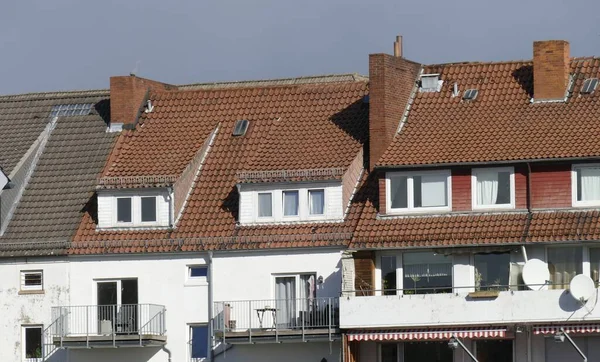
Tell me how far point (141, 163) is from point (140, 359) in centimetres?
709

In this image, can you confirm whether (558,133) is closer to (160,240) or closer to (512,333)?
(512,333)

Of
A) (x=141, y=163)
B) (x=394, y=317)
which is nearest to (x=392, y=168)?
(x=394, y=317)

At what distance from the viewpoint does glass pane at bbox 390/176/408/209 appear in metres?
67.1

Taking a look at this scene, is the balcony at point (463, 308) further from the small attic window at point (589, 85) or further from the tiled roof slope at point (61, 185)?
the tiled roof slope at point (61, 185)

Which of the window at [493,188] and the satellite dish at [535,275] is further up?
the window at [493,188]

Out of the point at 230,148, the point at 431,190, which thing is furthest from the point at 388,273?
the point at 230,148

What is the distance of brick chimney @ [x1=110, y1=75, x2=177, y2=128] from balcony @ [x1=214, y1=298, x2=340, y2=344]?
9.53 m

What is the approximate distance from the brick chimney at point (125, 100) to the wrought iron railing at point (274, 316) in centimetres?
953

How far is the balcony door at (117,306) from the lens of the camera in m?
68.9

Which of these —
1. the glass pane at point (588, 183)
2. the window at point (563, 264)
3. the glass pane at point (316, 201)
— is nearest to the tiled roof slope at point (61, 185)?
the glass pane at point (316, 201)

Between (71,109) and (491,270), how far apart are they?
19438mm

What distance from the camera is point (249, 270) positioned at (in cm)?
6875

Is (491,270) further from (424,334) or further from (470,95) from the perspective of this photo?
(470,95)

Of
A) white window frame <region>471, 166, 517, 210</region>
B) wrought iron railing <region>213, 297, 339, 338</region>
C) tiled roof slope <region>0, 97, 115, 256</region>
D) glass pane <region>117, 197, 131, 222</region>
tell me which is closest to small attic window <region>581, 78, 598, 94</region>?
white window frame <region>471, 166, 517, 210</region>
